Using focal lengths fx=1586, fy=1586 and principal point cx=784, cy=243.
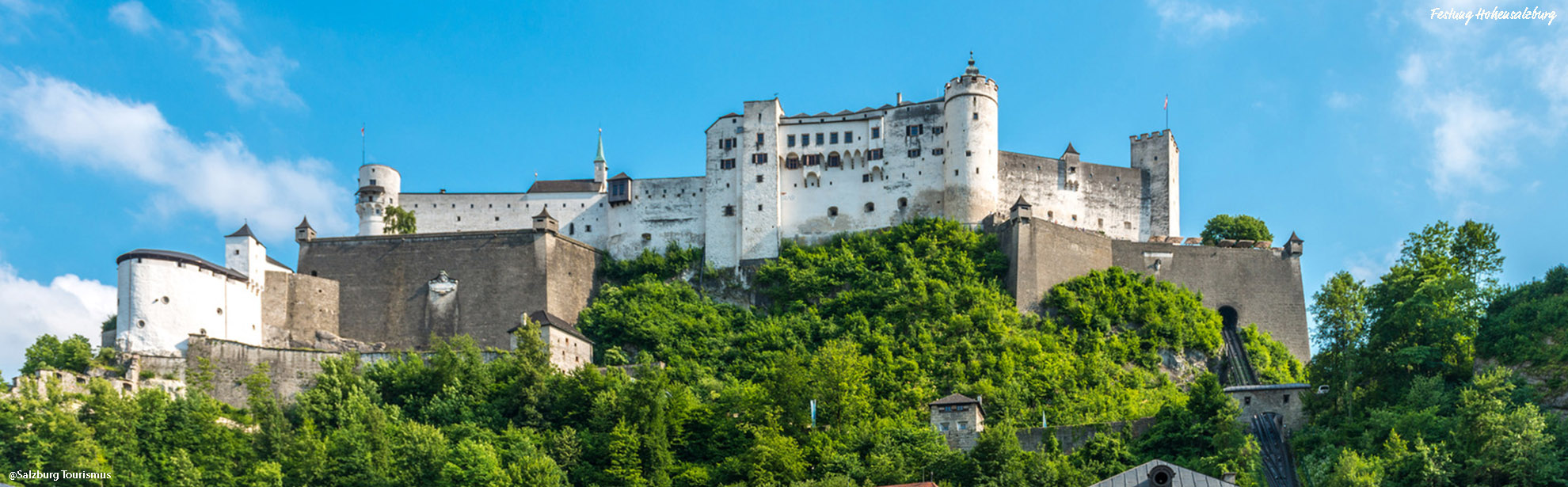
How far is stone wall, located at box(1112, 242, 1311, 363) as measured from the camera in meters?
65.2

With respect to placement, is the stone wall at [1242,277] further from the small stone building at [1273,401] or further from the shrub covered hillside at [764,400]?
the small stone building at [1273,401]

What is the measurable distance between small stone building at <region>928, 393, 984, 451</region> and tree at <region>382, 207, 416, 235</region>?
30.5 meters

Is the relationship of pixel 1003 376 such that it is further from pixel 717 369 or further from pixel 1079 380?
pixel 717 369

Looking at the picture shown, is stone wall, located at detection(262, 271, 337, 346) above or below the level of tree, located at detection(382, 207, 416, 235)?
below

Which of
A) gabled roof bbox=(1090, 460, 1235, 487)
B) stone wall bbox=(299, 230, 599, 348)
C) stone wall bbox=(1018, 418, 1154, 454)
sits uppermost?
stone wall bbox=(299, 230, 599, 348)

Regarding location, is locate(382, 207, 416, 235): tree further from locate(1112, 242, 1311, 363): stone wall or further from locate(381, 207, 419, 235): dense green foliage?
locate(1112, 242, 1311, 363): stone wall

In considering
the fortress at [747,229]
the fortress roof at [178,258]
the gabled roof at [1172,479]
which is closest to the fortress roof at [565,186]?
the fortress at [747,229]

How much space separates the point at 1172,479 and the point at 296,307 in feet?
122

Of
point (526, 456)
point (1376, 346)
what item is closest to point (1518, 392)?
point (1376, 346)

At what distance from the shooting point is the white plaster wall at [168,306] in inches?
2142

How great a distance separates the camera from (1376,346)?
155 ft

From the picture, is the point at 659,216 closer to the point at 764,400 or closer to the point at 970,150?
the point at 970,150

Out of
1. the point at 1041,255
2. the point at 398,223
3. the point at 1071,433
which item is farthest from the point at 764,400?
the point at 398,223

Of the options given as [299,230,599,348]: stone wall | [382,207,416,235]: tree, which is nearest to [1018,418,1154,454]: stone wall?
[299,230,599,348]: stone wall
